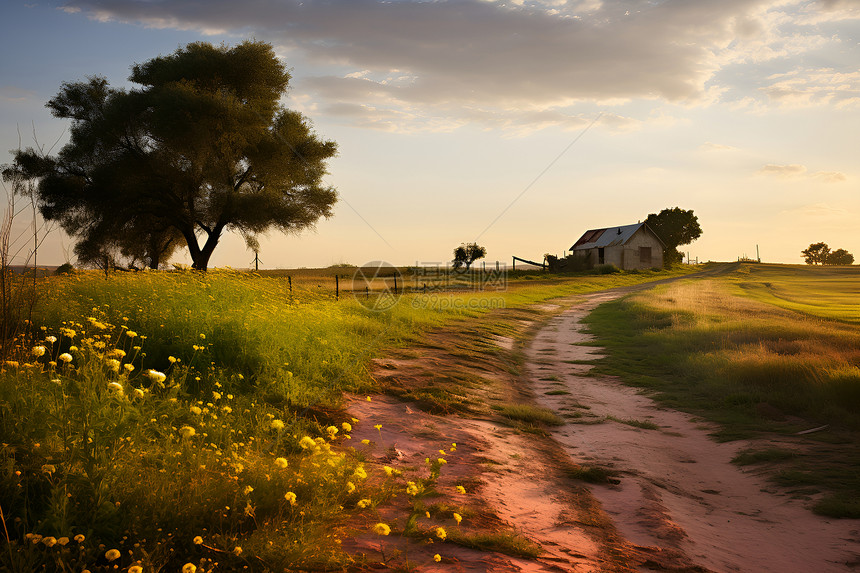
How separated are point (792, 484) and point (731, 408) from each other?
138 inches

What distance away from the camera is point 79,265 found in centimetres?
2859

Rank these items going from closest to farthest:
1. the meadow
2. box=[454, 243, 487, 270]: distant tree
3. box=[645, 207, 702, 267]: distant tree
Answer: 1. the meadow
2. box=[454, 243, 487, 270]: distant tree
3. box=[645, 207, 702, 267]: distant tree

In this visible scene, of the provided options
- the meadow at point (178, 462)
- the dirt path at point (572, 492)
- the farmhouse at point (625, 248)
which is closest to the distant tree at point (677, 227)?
the farmhouse at point (625, 248)

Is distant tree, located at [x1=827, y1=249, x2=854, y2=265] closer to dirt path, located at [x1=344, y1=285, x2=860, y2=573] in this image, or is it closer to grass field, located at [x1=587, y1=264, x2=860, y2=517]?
grass field, located at [x1=587, y1=264, x2=860, y2=517]

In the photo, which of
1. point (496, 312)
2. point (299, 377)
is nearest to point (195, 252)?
point (496, 312)

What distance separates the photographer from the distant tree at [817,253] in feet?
356

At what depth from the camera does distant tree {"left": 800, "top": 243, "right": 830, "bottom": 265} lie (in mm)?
108537

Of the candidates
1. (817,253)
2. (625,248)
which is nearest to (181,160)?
(625,248)

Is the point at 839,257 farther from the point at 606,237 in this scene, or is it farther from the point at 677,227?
→ the point at 606,237

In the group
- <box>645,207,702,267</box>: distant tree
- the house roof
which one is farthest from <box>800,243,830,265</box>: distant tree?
the house roof

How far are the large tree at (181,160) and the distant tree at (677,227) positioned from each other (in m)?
71.3

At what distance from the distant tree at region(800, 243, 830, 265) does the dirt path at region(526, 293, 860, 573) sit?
124 m

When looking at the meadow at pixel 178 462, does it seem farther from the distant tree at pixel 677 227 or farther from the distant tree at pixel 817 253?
the distant tree at pixel 817 253

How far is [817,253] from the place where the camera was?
361 feet
